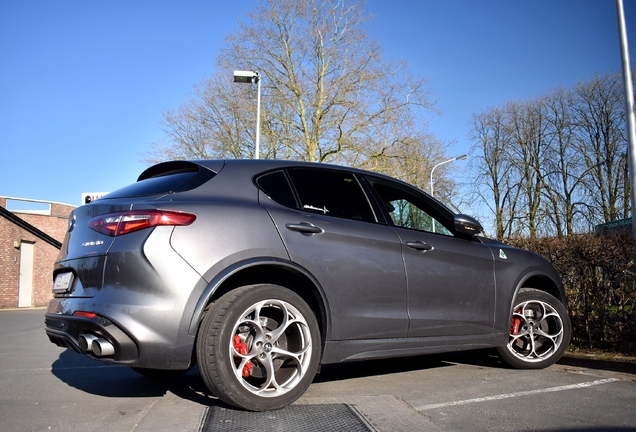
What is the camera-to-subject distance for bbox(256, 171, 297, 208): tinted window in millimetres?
3941

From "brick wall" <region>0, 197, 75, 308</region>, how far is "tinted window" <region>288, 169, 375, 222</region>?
82.8 feet

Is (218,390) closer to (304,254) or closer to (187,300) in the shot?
(187,300)

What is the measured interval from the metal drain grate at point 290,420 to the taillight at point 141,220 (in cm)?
119

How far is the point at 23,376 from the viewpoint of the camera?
5180mm

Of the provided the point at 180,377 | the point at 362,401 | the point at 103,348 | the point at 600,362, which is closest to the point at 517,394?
the point at 362,401

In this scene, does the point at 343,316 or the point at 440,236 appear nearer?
the point at 343,316

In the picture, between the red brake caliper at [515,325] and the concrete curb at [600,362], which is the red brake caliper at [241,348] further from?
the concrete curb at [600,362]

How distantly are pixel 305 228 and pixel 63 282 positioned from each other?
5.37ft

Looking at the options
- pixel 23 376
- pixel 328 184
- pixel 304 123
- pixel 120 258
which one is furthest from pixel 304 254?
pixel 304 123

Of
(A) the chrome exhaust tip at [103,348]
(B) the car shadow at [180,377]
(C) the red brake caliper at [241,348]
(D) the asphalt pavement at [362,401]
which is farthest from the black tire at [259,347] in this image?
(A) the chrome exhaust tip at [103,348]

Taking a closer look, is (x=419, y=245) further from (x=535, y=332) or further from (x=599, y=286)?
(x=599, y=286)

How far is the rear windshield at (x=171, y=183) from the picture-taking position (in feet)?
12.3

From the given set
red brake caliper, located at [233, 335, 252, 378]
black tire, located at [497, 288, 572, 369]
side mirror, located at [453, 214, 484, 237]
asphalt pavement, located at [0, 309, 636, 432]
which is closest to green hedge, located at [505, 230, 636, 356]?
asphalt pavement, located at [0, 309, 636, 432]

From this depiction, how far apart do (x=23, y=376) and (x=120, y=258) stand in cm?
269
